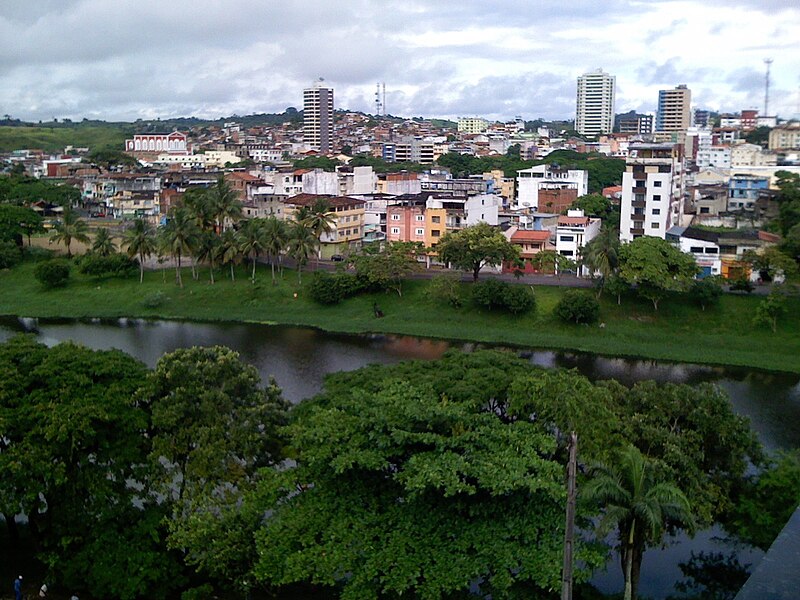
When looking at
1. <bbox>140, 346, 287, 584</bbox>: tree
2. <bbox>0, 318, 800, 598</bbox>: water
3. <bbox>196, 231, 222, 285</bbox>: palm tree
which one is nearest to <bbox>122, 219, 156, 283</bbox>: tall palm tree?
<bbox>196, 231, 222, 285</bbox>: palm tree

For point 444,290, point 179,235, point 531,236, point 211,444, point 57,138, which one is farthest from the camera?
point 57,138

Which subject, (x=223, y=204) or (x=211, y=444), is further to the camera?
(x=223, y=204)

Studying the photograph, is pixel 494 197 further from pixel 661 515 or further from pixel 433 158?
pixel 433 158

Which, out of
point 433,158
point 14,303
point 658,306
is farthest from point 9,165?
point 658,306

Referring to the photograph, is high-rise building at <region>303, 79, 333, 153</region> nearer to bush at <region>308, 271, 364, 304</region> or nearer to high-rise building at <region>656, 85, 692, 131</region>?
high-rise building at <region>656, 85, 692, 131</region>

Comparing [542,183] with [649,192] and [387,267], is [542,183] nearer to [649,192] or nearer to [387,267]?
[649,192]

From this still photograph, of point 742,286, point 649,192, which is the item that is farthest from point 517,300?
point 649,192
